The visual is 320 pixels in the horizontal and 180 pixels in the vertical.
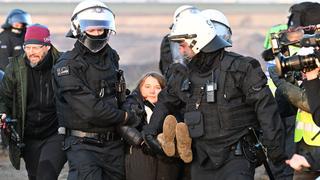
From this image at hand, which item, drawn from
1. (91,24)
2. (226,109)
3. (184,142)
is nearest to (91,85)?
(91,24)

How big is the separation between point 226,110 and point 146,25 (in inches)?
792

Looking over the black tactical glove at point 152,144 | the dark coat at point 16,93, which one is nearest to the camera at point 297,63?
the black tactical glove at point 152,144

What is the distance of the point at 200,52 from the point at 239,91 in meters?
0.43

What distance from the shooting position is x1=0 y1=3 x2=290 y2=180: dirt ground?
23266 mm

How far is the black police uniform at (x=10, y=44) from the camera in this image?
13.0m

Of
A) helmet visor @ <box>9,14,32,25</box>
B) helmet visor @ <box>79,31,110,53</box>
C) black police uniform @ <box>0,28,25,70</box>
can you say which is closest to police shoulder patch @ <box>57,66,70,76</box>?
helmet visor @ <box>79,31,110,53</box>

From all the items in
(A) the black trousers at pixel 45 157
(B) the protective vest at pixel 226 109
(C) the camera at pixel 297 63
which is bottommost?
(A) the black trousers at pixel 45 157

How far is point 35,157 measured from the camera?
769 centimetres

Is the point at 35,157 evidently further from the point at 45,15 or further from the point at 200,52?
the point at 45,15

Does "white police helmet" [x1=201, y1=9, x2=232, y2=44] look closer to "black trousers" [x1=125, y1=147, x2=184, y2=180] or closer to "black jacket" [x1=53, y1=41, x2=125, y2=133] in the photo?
"black jacket" [x1=53, y1=41, x2=125, y2=133]

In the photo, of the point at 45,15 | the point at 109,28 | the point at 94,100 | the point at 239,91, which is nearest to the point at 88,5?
the point at 109,28

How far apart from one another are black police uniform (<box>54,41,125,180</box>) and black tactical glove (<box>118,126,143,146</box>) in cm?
9

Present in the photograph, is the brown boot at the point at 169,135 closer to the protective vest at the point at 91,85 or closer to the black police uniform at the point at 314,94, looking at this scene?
the protective vest at the point at 91,85

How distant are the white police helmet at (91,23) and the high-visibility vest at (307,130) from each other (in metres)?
1.78
